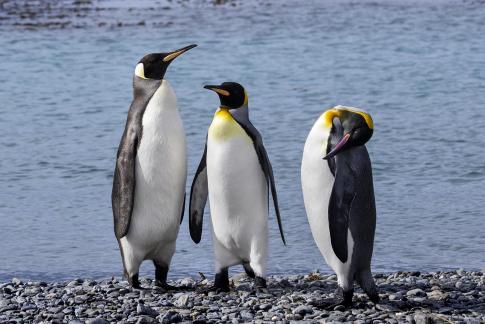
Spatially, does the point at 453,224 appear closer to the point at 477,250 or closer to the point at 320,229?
the point at 477,250

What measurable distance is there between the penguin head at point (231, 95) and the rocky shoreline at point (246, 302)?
0.90m

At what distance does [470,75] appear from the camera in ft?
47.2

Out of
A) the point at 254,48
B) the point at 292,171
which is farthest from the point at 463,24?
the point at 292,171

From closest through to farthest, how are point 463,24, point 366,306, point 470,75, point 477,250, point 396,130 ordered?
point 366,306 < point 477,250 < point 396,130 < point 470,75 < point 463,24

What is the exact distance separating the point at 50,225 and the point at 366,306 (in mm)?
3129

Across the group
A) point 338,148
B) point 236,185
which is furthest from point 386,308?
point 236,185

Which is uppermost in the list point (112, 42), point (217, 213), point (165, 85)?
point (165, 85)

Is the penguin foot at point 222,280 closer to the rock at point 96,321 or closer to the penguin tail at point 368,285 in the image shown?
the penguin tail at point 368,285

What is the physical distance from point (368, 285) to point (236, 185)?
820 millimetres

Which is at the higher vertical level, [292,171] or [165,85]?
[165,85]

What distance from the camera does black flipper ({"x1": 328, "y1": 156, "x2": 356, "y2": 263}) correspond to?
5.49 metres

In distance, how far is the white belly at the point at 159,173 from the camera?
19.8 feet

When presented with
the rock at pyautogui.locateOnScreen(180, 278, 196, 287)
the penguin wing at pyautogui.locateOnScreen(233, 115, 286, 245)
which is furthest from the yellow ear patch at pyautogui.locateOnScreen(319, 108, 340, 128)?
the rock at pyautogui.locateOnScreen(180, 278, 196, 287)

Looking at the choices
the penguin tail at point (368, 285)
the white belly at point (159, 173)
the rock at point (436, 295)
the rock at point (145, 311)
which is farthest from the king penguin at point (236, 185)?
the rock at point (436, 295)
